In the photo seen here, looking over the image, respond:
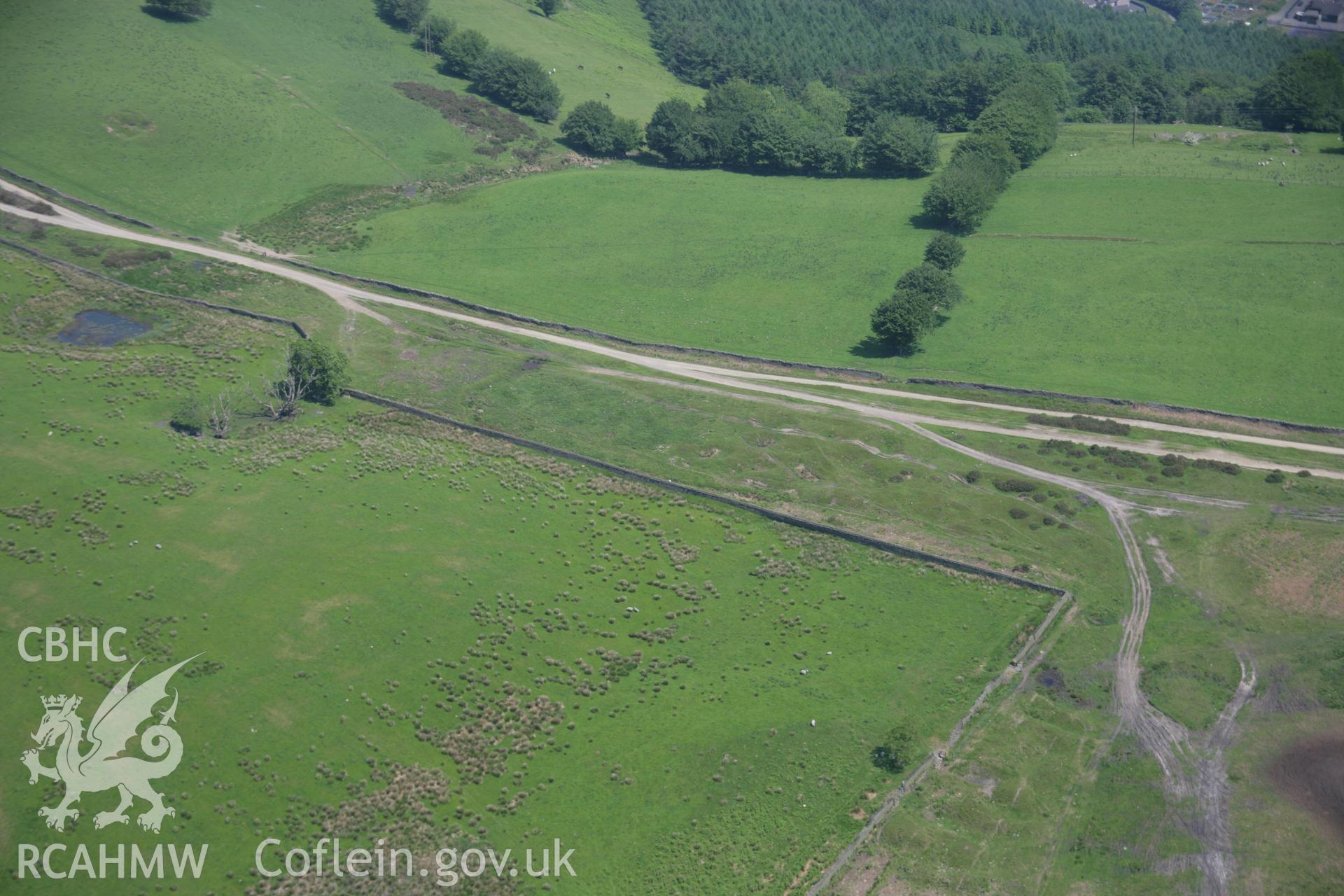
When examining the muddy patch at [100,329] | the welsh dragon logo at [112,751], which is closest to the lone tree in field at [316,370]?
the muddy patch at [100,329]

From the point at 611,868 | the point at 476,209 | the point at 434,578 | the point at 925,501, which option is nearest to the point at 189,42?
the point at 476,209

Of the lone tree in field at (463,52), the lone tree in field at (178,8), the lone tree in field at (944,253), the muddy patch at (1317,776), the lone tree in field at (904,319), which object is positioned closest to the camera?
the muddy patch at (1317,776)

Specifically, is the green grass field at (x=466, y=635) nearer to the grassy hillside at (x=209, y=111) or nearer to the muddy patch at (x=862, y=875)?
the muddy patch at (x=862, y=875)

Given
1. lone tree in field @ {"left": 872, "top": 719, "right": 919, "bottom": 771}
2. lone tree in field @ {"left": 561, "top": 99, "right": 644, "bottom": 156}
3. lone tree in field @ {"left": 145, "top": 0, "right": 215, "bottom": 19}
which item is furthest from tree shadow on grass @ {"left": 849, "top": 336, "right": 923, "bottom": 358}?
lone tree in field @ {"left": 145, "top": 0, "right": 215, "bottom": 19}

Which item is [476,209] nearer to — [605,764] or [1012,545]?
[1012,545]

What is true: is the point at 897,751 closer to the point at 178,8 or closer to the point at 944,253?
the point at 944,253

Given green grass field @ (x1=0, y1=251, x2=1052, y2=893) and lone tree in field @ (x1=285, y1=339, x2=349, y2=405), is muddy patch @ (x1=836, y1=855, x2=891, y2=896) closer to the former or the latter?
green grass field @ (x1=0, y1=251, x2=1052, y2=893)

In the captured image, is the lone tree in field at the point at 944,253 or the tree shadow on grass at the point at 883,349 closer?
the tree shadow on grass at the point at 883,349
